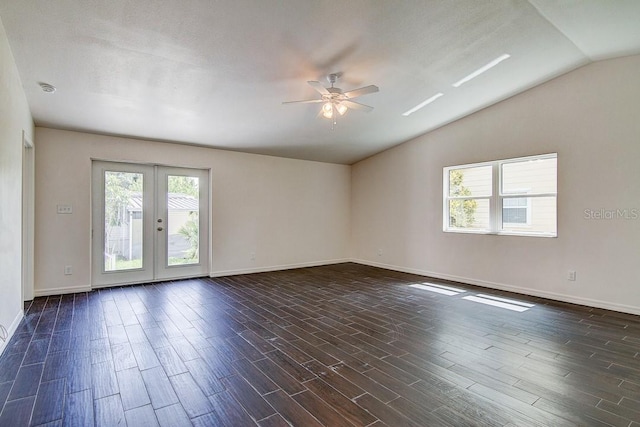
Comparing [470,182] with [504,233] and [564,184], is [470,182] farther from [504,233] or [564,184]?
[564,184]

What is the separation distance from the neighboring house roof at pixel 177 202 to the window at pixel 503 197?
4.64 metres

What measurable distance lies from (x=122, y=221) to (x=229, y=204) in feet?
5.80

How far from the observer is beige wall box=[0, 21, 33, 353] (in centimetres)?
275

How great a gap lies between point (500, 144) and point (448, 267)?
2.25 meters

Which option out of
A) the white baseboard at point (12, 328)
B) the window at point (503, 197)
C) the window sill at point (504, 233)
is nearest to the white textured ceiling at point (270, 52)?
the window at point (503, 197)

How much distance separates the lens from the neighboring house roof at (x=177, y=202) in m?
5.31

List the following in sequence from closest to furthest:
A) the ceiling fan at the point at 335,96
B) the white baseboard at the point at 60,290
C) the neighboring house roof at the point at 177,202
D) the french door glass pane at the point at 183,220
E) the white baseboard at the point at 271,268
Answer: the ceiling fan at the point at 335,96 < the white baseboard at the point at 60,290 < the neighboring house roof at the point at 177,202 < the french door glass pane at the point at 183,220 < the white baseboard at the point at 271,268

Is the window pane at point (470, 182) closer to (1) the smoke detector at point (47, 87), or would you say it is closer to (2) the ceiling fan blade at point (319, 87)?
(2) the ceiling fan blade at point (319, 87)

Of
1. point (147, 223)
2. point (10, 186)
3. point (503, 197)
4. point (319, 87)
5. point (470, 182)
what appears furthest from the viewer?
point (470, 182)

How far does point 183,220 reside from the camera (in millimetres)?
5777

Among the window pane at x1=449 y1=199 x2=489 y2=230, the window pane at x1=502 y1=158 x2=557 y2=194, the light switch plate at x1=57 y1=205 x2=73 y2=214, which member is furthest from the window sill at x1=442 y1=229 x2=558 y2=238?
the light switch plate at x1=57 y1=205 x2=73 y2=214

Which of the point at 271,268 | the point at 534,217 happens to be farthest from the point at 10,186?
the point at 534,217

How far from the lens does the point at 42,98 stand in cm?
373

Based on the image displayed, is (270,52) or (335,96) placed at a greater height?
(270,52)
